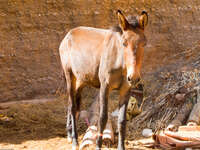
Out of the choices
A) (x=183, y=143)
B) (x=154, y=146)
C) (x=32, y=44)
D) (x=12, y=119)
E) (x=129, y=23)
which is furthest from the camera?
(x=32, y=44)

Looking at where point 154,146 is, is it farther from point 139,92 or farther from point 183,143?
point 139,92

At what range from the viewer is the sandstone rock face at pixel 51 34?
808cm

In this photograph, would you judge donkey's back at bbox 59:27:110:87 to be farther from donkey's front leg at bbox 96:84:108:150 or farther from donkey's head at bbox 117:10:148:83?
donkey's head at bbox 117:10:148:83

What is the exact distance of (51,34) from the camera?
8.31 meters

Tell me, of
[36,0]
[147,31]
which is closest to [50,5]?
[36,0]

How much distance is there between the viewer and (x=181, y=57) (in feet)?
27.6

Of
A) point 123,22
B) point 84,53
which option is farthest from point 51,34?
point 123,22

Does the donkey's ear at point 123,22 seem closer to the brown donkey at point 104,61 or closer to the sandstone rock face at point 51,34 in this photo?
the brown donkey at point 104,61

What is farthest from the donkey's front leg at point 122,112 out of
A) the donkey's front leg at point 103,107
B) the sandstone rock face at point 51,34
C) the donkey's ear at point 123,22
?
the sandstone rock face at point 51,34

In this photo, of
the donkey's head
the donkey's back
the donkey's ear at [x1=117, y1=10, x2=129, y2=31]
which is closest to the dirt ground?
the donkey's back

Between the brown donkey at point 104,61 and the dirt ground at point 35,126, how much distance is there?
1.53ft

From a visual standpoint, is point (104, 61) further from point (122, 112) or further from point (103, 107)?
point (122, 112)

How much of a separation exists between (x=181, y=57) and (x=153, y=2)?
1793 mm

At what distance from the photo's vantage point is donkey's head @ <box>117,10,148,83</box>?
393 cm
